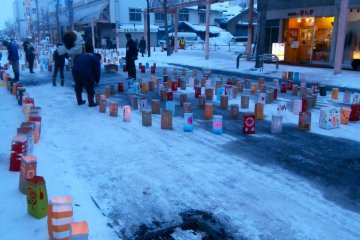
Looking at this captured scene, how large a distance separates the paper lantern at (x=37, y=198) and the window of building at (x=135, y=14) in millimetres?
47491

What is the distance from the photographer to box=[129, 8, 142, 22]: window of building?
159ft

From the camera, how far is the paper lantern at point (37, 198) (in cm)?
350

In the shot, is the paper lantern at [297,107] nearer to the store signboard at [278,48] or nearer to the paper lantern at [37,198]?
the paper lantern at [37,198]

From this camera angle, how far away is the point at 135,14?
160ft

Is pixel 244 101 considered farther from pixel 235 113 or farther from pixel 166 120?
pixel 166 120

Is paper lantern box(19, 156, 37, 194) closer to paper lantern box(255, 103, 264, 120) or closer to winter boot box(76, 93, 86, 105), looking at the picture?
paper lantern box(255, 103, 264, 120)

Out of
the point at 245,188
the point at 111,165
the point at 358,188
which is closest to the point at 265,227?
the point at 245,188

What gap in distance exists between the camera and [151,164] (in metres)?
5.09

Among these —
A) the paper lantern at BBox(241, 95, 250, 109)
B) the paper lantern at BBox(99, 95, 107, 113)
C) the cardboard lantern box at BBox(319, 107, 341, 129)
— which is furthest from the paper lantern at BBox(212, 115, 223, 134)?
the paper lantern at BBox(99, 95, 107, 113)

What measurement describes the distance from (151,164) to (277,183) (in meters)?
1.82

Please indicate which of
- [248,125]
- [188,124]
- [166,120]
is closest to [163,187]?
[188,124]

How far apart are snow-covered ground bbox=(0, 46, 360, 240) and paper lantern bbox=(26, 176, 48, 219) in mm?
88

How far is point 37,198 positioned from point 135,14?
48.3m

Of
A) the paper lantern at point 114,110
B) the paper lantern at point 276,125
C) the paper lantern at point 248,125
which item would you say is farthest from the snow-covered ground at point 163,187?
the paper lantern at point 114,110
